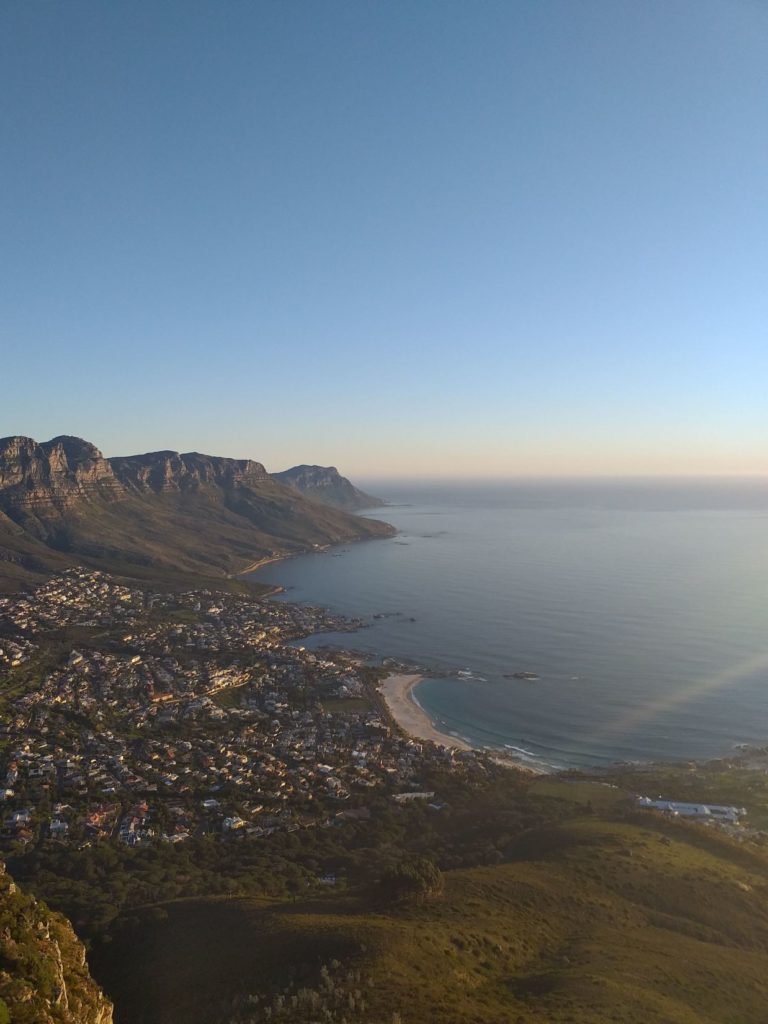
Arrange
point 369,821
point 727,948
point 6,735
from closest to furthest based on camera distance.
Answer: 1. point 727,948
2. point 369,821
3. point 6,735

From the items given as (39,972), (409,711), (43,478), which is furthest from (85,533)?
(39,972)

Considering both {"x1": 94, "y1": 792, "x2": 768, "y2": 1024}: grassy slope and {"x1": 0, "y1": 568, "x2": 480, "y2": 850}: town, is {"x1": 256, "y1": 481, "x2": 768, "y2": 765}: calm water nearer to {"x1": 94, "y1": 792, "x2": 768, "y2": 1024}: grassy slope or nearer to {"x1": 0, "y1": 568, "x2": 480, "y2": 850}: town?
{"x1": 0, "y1": 568, "x2": 480, "y2": 850}: town

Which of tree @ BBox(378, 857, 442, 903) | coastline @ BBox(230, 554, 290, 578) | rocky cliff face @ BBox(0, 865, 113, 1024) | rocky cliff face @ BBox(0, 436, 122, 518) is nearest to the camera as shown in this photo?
rocky cliff face @ BBox(0, 865, 113, 1024)

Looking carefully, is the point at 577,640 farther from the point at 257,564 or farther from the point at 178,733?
the point at 257,564

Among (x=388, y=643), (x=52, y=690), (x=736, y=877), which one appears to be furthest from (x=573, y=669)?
(x=52, y=690)

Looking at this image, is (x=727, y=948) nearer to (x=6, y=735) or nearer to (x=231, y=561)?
(x=6, y=735)

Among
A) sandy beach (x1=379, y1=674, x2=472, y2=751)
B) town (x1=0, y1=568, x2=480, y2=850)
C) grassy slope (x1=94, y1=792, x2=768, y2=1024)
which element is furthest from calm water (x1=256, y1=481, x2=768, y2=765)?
grassy slope (x1=94, y1=792, x2=768, y2=1024)
